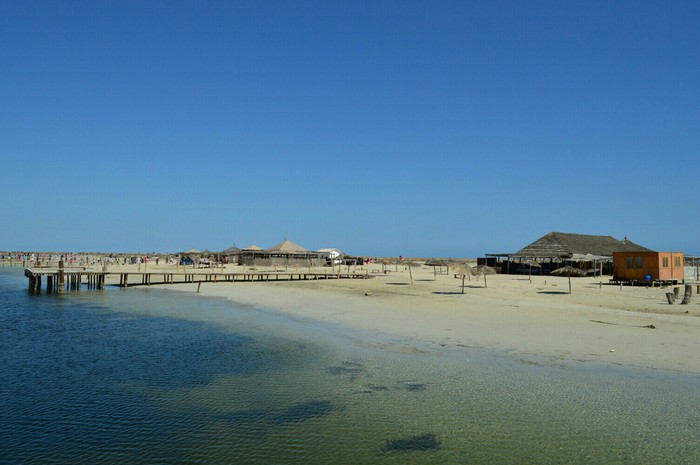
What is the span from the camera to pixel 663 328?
13383 mm

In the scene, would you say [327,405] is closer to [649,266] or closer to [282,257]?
[649,266]

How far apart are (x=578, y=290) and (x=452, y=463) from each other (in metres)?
20.7

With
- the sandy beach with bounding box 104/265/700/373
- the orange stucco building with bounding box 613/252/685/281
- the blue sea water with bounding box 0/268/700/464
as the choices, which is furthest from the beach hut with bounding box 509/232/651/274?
the blue sea water with bounding box 0/268/700/464

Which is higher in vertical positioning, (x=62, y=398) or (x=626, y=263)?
(x=626, y=263)

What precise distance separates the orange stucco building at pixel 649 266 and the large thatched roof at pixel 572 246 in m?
9.71

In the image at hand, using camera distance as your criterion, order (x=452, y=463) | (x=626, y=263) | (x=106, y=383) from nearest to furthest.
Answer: (x=452, y=463) → (x=106, y=383) → (x=626, y=263)

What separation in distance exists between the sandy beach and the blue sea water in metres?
0.99

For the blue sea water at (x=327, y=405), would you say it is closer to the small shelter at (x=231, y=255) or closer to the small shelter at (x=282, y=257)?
the small shelter at (x=282, y=257)

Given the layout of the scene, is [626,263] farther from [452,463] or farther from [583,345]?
[452,463]

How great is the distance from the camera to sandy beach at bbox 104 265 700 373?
11.3 m

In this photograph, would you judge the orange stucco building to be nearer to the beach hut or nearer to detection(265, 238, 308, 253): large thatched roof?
the beach hut

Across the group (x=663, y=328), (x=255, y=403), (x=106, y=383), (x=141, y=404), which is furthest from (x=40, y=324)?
(x=663, y=328)

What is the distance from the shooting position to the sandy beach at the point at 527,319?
11.3 meters

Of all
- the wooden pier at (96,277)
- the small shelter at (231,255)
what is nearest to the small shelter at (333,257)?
the small shelter at (231,255)
